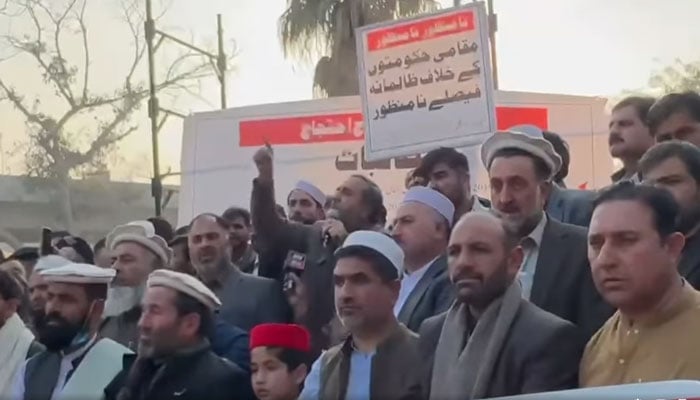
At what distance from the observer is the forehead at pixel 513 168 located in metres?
4.27

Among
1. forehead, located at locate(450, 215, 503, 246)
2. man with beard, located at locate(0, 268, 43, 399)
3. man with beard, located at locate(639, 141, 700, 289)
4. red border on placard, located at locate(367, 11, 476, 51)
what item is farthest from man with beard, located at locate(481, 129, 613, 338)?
red border on placard, located at locate(367, 11, 476, 51)

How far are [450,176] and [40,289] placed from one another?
2.13m

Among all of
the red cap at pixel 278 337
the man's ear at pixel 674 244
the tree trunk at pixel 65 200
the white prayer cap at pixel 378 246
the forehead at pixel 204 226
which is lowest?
the red cap at pixel 278 337

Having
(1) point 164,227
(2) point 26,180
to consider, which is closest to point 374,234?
(1) point 164,227

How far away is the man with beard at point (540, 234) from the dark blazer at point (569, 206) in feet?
1.74

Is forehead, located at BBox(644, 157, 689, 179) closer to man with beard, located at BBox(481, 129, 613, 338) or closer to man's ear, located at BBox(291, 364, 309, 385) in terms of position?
man with beard, located at BBox(481, 129, 613, 338)

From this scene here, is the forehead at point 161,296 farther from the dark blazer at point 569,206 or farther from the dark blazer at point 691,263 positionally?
the dark blazer at point 691,263

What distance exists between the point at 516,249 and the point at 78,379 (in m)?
2.33

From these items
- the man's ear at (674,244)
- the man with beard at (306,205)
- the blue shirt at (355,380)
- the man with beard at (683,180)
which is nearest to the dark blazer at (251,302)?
the man with beard at (306,205)

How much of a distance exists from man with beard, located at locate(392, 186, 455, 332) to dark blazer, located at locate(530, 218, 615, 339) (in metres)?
0.54

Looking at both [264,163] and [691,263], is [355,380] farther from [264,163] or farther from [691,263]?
[264,163]

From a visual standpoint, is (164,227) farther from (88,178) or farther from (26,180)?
(88,178)

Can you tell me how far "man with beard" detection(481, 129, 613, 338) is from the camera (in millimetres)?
3996

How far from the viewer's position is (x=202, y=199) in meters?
10.7
